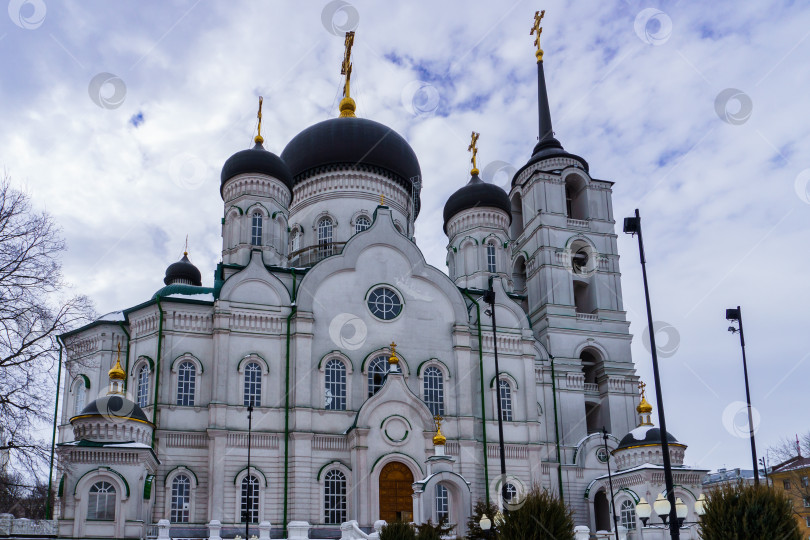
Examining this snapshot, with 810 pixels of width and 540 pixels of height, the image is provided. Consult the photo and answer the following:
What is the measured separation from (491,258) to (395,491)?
43.8 feet

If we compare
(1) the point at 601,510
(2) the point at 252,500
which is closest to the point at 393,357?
(2) the point at 252,500

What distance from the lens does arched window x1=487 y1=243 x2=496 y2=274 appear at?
39812mm

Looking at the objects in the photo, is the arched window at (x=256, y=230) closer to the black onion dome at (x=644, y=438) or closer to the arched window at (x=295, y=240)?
A: the arched window at (x=295, y=240)

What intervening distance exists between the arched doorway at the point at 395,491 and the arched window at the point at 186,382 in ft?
25.6

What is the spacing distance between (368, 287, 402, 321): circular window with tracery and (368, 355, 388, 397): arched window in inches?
74.7

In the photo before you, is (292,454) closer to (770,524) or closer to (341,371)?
(341,371)

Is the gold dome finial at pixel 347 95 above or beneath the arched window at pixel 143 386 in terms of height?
above

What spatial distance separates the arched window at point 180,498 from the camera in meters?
29.4

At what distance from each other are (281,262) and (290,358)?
5.13 meters

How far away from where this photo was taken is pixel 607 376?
130ft

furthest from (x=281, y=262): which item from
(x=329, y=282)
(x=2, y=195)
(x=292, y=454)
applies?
(x=2, y=195)

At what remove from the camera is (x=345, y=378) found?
3294 cm

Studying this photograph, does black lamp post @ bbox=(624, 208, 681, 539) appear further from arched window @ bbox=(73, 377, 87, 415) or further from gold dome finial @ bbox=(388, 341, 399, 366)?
arched window @ bbox=(73, 377, 87, 415)

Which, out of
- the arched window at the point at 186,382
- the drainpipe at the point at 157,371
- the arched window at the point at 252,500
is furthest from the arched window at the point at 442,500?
the drainpipe at the point at 157,371
